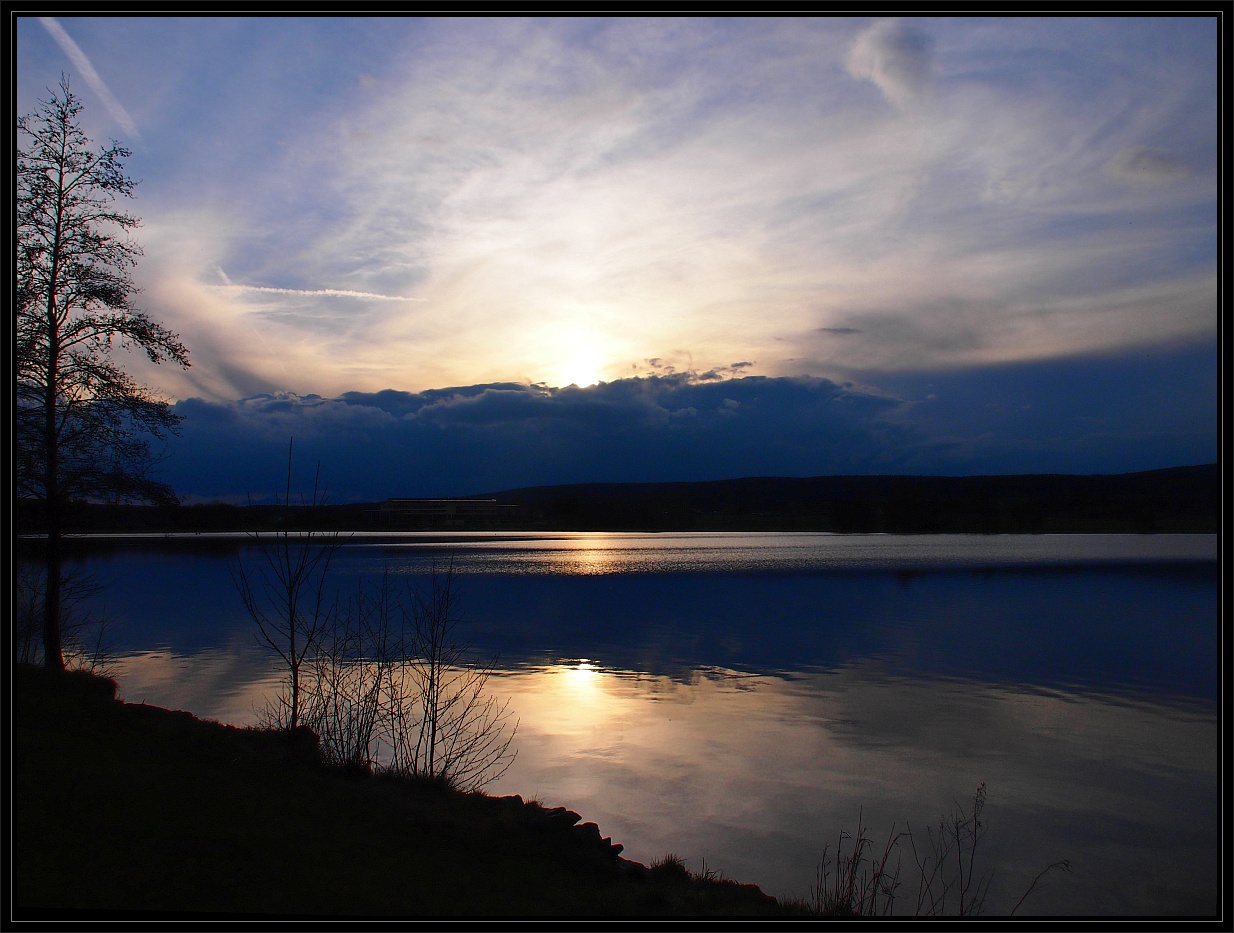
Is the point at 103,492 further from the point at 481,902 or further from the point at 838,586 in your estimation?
the point at 838,586

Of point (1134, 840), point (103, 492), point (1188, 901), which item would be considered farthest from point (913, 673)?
point (103, 492)

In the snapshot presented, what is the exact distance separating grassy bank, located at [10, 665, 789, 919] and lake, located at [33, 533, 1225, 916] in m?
1.53

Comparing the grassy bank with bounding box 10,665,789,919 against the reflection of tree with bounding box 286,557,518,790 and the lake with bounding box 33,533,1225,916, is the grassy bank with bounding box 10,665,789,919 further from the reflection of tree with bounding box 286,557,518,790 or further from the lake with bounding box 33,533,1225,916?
the lake with bounding box 33,533,1225,916

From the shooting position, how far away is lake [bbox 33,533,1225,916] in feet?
29.1

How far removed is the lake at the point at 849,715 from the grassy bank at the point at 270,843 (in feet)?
5.01

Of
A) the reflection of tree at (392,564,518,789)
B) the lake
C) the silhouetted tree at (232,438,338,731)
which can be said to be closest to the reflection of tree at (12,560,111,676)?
the lake

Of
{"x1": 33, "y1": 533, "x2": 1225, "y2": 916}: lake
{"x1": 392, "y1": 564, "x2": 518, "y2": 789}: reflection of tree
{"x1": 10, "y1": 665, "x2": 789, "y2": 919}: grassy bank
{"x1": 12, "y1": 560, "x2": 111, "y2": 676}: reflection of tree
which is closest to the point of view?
{"x1": 10, "y1": 665, "x2": 789, "y2": 919}: grassy bank

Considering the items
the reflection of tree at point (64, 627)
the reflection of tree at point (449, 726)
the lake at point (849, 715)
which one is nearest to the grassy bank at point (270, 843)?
the reflection of tree at point (449, 726)

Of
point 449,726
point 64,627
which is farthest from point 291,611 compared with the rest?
point 64,627

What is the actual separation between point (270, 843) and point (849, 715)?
10.6 meters

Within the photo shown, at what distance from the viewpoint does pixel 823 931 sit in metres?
5.71

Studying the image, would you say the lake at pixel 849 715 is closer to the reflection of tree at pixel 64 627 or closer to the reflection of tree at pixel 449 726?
the reflection of tree at pixel 449 726

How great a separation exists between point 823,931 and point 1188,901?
458 cm

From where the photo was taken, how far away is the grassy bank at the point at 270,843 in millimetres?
5484
